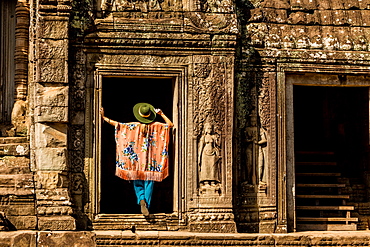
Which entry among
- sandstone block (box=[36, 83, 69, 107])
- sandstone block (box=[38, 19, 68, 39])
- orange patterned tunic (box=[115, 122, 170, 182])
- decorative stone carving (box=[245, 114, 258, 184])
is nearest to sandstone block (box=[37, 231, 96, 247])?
orange patterned tunic (box=[115, 122, 170, 182])

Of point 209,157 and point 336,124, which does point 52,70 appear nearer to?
point 209,157

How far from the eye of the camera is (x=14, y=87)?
13414 mm

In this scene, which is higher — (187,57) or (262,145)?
(187,57)

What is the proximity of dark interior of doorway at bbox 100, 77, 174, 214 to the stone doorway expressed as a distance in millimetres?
2595

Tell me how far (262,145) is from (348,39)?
2.39 meters

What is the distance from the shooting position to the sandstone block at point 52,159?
440 inches

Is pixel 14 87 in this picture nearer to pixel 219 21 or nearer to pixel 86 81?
pixel 86 81

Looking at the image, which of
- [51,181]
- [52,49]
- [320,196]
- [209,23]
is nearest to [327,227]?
[320,196]

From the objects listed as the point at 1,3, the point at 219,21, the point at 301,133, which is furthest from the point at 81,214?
the point at 301,133

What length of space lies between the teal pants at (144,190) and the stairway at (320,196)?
9.54ft

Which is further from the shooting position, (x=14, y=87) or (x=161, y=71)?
(x=14, y=87)

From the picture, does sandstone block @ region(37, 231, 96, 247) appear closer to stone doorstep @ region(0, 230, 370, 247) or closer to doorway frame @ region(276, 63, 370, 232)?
stone doorstep @ region(0, 230, 370, 247)

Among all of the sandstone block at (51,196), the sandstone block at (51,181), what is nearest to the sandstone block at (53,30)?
the sandstone block at (51,181)

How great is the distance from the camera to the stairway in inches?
522
